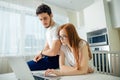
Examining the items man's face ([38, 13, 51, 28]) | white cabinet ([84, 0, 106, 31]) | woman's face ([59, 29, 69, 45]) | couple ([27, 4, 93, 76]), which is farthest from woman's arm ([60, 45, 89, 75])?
white cabinet ([84, 0, 106, 31])

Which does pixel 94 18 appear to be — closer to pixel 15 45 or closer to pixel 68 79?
pixel 15 45

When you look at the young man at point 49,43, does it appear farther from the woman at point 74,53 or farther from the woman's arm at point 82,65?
the woman's arm at point 82,65

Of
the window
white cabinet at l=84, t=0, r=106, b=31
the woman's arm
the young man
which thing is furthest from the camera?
white cabinet at l=84, t=0, r=106, b=31

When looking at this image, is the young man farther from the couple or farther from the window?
the window

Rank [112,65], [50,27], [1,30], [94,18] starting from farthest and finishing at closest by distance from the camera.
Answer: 1. [94,18]
2. [1,30]
3. [112,65]
4. [50,27]

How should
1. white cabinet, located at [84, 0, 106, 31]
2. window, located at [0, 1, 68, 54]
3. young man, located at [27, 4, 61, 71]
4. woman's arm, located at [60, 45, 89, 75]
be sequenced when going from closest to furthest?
woman's arm, located at [60, 45, 89, 75] < young man, located at [27, 4, 61, 71] < window, located at [0, 1, 68, 54] < white cabinet, located at [84, 0, 106, 31]

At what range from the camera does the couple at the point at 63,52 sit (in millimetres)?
937

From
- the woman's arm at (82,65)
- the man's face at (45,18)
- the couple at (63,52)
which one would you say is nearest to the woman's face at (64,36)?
the couple at (63,52)

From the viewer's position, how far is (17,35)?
2508 mm

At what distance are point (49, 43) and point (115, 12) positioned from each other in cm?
180

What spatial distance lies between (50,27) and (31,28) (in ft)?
5.49

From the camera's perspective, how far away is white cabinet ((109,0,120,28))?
94.4 inches

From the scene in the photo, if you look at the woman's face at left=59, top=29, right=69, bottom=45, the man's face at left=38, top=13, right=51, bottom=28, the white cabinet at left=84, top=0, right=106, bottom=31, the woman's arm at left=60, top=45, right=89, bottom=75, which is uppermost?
the white cabinet at left=84, top=0, right=106, bottom=31

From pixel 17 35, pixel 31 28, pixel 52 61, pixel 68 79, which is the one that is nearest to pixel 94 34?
pixel 31 28
